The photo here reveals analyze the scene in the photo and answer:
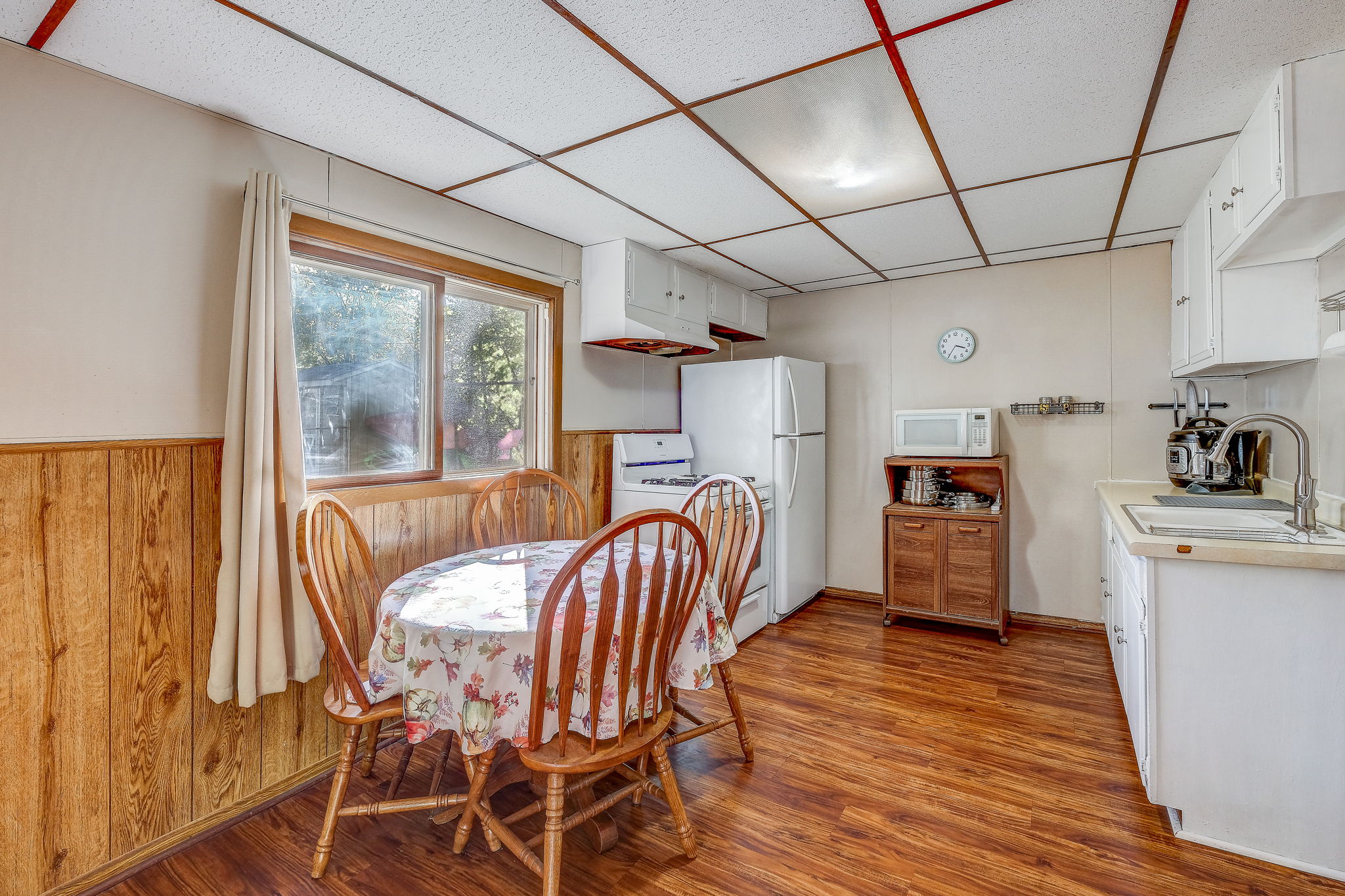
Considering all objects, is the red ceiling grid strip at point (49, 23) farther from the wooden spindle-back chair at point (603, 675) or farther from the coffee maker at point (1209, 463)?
the coffee maker at point (1209, 463)

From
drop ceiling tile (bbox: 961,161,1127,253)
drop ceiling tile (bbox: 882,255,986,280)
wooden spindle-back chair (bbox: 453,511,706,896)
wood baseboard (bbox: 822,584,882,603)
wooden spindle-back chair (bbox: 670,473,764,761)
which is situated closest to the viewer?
wooden spindle-back chair (bbox: 453,511,706,896)

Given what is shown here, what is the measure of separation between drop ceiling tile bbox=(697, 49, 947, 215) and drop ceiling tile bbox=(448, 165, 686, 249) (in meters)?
0.74

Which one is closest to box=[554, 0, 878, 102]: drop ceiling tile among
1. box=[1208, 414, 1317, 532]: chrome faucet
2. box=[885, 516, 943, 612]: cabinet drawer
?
box=[1208, 414, 1317, 532]: chrome faucet

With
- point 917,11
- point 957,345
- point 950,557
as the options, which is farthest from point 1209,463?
point 917,11

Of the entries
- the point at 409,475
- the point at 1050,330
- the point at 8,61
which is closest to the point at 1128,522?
the point at 1050,330

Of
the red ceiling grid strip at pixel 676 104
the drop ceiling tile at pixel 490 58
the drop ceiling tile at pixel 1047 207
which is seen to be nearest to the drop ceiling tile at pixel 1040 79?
the drop ceiling tile at pixel 1047 207

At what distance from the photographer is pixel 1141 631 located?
6.29 feet

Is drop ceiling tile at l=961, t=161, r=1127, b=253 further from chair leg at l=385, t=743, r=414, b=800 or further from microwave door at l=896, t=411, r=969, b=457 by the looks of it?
chair leg at l=385, t=743, r=414, b=800

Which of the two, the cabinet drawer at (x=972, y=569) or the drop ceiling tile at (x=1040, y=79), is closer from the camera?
the drop ceiling tile at (x=1040, y=79)

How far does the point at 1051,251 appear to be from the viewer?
354 centimetres

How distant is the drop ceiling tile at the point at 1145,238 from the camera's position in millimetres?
3160

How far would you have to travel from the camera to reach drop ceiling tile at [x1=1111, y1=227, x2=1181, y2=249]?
3160 mm

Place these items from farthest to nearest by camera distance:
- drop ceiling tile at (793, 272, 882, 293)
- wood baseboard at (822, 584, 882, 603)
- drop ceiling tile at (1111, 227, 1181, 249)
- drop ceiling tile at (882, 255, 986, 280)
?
wood baseboard at (822, 584, 882, 603), drop ceiling tile at (793, 272, 882, 293), drop ceiling tile at (882, 255, 986, 280), drop ceiling tile at (1111, 227, 1181, 249)

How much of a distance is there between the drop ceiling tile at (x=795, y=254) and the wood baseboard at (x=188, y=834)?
2.95 m
